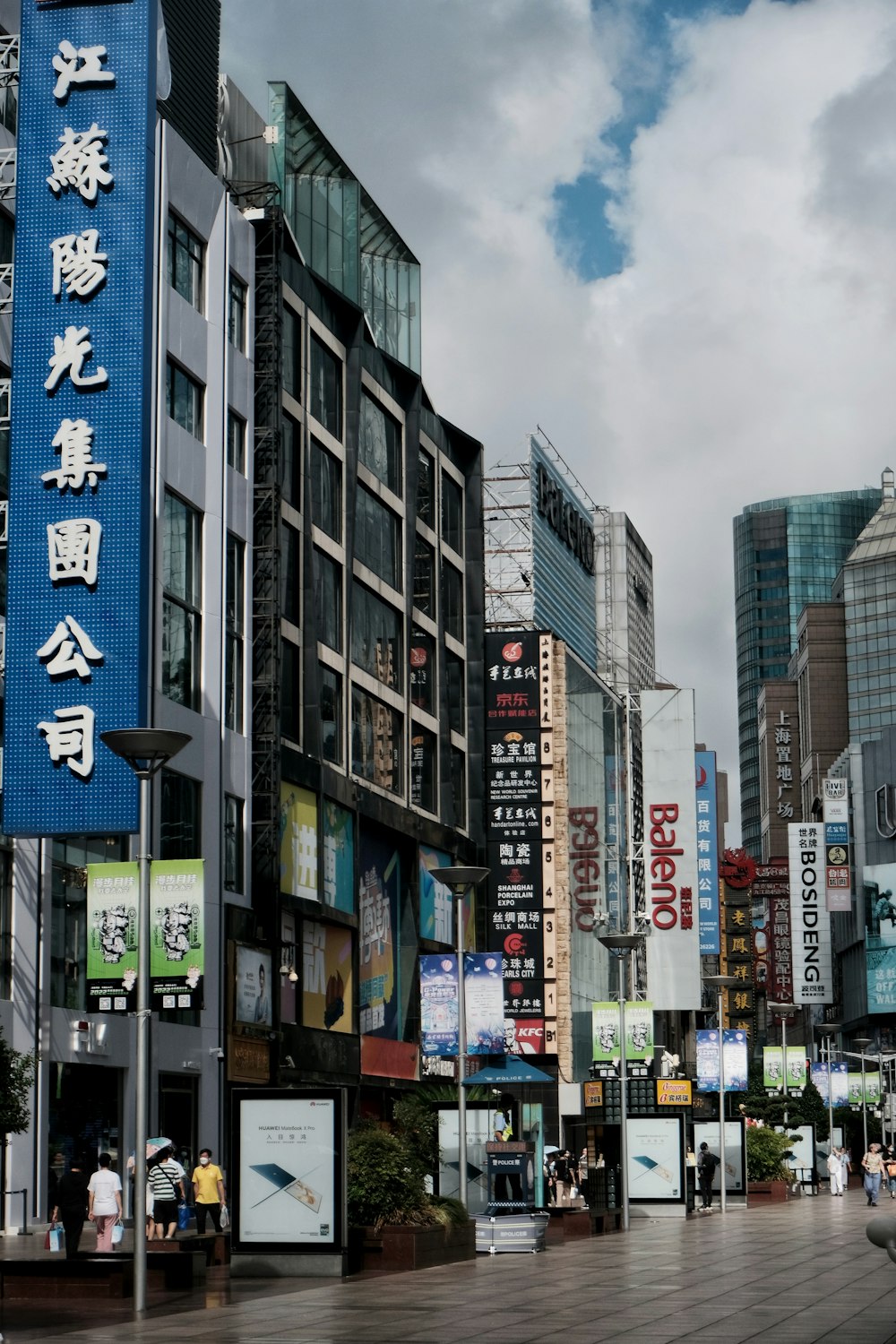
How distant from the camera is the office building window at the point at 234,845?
58.2 meters

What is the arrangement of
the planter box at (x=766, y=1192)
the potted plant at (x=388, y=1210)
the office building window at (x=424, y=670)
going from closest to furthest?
the potted plant at (x=388, y=1210)
the planter box at (x=766, y=1192)
the office building window at (x=424, y=670)

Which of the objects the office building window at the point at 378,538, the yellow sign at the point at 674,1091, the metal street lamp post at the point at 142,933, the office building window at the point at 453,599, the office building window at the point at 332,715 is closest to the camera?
the metal street lamp post at the point at 142,933

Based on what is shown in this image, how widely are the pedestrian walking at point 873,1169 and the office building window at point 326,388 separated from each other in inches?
1196

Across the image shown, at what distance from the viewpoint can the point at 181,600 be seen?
183 ft

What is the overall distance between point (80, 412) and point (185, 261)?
9748 millimetres

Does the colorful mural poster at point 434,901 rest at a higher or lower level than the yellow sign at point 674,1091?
higher

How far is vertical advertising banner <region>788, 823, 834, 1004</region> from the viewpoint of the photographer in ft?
594

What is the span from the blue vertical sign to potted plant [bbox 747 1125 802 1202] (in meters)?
57.8

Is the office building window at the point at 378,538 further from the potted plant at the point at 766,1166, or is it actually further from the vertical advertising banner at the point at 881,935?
the vertical advertising banner at the point at 881,935

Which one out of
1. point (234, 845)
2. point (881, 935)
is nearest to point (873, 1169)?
point (234, 845)

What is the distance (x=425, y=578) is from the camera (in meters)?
83.7

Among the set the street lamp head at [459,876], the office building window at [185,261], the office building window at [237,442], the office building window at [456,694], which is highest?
the office building window at [185,261]

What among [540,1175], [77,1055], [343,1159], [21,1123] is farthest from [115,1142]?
[343,1159]

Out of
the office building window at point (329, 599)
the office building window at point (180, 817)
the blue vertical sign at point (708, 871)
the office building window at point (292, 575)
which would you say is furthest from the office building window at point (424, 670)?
the blue vertical sign at point (708, 871)
